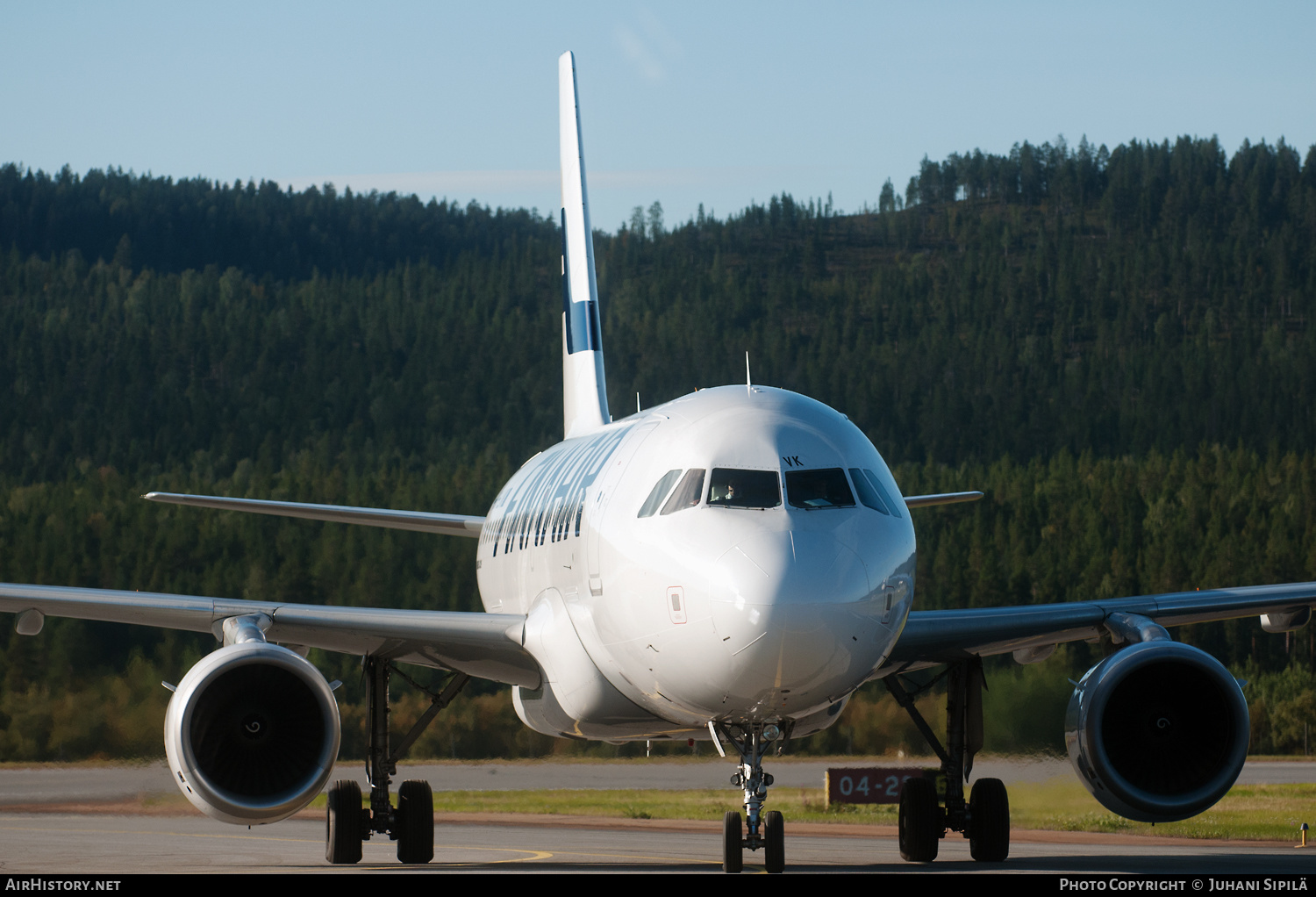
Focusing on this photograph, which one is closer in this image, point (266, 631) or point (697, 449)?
point (697, 449)

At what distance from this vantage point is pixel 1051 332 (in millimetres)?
186000

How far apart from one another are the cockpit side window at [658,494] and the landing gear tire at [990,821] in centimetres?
656

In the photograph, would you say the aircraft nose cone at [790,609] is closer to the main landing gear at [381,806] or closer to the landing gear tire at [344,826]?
the main landing gear at [381,806]

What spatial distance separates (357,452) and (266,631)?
444ft

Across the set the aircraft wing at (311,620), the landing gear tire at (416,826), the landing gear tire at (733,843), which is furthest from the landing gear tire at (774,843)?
the landing gear tire at (416,826)

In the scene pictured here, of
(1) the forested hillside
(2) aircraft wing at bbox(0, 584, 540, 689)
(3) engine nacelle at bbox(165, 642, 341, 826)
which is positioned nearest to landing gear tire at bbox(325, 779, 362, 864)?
(2) aircraft wing at bbox(0, 584, 540, 689)

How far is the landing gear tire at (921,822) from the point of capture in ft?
60.0

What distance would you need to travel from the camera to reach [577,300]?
96.3 ft

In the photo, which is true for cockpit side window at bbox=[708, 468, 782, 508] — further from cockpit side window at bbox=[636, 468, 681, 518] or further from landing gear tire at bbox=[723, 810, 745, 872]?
landing gear tire at bbox=[723, 810, 745, 872]

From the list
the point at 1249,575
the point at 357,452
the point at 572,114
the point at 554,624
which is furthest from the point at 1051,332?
the point at 554,624

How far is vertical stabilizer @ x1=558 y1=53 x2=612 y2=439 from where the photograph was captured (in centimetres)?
2775

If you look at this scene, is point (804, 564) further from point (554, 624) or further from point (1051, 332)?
point (1051, 332)
